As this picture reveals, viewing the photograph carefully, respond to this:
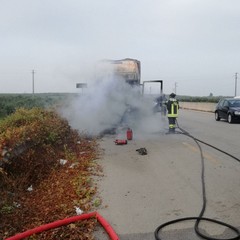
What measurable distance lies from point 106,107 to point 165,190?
33.8ft

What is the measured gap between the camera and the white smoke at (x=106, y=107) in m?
17.0

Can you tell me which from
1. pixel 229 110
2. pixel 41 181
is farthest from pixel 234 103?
pixel 41 181

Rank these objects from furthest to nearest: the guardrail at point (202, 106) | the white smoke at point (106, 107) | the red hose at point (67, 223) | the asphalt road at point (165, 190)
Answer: the guardrail at point (202, 106) → the white smoke at point (106, 107) → the asphalt road at point (165, 190) → the red hose at point (67, 223)

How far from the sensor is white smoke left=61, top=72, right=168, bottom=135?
55.8 feet

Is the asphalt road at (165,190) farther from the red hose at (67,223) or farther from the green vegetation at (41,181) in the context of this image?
the green vegetation at (41,181)

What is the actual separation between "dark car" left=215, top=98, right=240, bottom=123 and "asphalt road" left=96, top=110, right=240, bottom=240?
11.2 meters

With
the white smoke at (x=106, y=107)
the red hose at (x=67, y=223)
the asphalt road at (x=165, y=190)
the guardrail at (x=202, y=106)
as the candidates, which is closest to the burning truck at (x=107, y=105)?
the white smoke at (x=106, y=107)

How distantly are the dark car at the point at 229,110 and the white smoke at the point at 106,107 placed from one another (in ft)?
24.4

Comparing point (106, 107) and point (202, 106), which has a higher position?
point (106, 107)

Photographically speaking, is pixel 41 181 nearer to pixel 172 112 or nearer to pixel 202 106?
pixel 172 112

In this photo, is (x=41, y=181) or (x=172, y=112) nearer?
(x=41, y=181)

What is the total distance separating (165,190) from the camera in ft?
23.7

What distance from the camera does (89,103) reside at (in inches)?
672

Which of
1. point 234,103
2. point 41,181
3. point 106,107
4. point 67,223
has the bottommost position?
point 41,181
